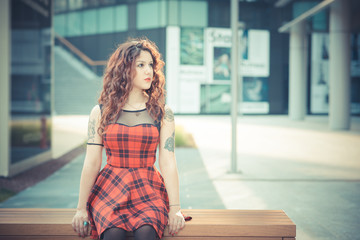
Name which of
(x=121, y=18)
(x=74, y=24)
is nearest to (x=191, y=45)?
(x=121, y=18)

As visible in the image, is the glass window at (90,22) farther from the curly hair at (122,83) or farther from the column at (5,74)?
the curly hair at (122,83)

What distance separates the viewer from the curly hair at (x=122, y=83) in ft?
8.29

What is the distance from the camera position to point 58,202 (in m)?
5.34

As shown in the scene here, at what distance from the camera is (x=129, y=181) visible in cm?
242

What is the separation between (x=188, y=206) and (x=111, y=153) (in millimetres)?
2849

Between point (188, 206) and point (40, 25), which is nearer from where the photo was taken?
point (188, 206)

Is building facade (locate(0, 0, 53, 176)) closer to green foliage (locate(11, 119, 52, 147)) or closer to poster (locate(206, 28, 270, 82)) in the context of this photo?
green foliage (locate(11, 119, 52, 147))

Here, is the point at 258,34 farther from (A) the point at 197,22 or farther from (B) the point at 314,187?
(B) the point at 314,187

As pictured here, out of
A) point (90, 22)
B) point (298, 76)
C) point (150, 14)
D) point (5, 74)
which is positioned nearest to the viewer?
point (5, 74)

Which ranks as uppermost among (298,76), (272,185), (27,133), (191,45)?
(191,45)

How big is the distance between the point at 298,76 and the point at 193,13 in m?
8.95

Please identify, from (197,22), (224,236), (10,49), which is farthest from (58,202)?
(197,22)

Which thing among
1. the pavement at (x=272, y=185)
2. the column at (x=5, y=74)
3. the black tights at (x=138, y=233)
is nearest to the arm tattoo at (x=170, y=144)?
the black tights at (x=138, y=233)

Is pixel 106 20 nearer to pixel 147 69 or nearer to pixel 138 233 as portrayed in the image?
pixel 147 69
